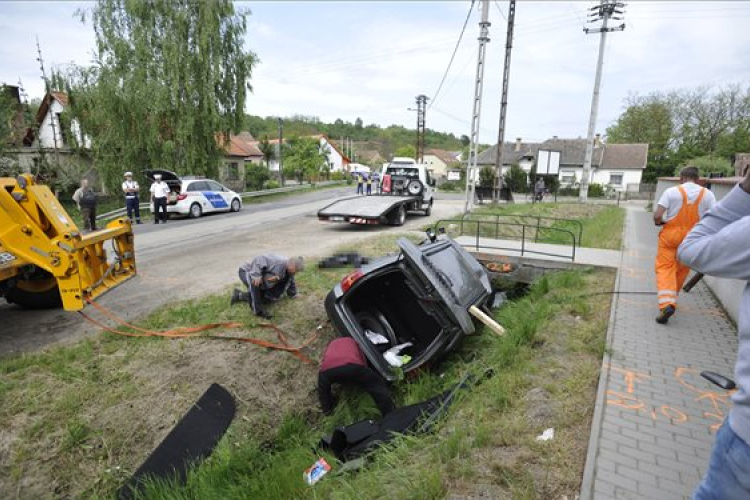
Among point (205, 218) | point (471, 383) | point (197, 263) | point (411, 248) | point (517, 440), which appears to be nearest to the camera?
point (517, 440)

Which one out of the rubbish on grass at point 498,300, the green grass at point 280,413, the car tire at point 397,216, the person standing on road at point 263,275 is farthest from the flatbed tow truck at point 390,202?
the green grass at point 280,413

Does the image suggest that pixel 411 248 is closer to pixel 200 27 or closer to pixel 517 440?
pixel 517 440

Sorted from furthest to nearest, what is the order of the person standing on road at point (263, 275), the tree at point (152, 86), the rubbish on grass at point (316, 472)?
the tree at point (152, 86), the person standing on road at point (263, 275), the rubbish on grass at point (316, 472)

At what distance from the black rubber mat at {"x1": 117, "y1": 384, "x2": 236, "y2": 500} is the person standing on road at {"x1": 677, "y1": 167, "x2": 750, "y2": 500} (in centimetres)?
361

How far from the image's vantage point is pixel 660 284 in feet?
16.7

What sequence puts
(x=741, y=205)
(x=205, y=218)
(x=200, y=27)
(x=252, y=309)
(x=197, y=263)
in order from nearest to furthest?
(x=741, y=205), (x=252, y=309), (x=197, y=263), (x=205, y=218), (x=200, y=27)

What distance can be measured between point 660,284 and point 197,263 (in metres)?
7.83

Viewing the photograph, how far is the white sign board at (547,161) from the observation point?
2280 centimetres

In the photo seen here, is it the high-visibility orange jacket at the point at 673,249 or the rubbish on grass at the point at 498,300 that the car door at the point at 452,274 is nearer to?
the rubbish on grass at the point at 498,300

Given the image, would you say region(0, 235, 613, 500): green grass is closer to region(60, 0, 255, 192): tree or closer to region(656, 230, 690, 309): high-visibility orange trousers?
region(656, 230, 690, 309): high-visibility orange trousers

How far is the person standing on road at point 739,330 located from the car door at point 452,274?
2.90 metres

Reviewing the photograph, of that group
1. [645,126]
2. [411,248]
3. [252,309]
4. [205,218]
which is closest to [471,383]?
[411,248]

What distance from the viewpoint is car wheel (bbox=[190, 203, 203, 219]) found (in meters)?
16.2

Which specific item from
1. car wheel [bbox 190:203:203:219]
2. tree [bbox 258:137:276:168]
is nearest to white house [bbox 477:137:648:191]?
tree [bbox 258:137:276:168]
